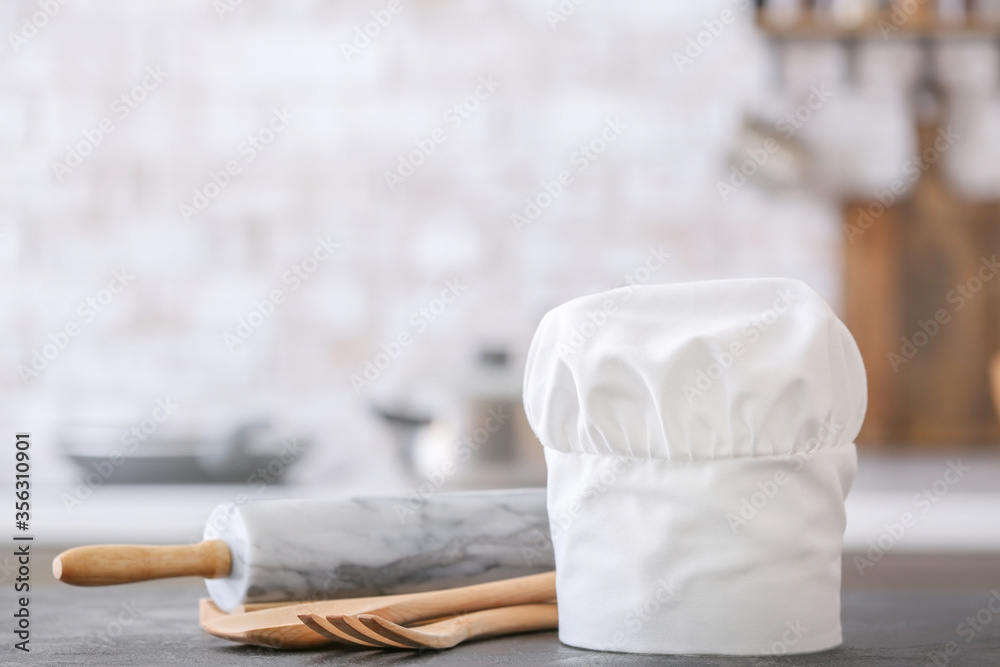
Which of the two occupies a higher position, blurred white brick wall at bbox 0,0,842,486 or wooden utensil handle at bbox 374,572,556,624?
blurred white brick wall at bbox 0,0,842,486

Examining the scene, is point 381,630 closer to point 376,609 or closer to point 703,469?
point 376,609

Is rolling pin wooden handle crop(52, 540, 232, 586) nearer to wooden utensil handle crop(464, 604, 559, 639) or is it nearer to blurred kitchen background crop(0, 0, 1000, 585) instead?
wooden utensil handle crop(464, 604, 559, 639)

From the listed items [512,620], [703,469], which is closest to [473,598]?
[512,620]

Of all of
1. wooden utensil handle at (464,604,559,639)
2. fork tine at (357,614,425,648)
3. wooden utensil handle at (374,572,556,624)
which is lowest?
wooden utensil handle at (464,604,559,639)

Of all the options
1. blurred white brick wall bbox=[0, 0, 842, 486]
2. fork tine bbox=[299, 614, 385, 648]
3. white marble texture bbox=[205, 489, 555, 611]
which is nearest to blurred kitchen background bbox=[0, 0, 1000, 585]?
blurred white brick wall bbox=[0, 0, 842, 486]

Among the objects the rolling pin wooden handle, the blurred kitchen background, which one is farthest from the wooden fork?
the blurred kitchen background

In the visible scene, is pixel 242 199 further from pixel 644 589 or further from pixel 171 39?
pixel 644 589

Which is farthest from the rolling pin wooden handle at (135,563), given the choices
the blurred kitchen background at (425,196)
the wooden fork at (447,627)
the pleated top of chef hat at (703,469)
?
the blurred kitchen background at (425,196)

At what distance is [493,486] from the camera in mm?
1880

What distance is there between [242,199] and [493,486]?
0.80m

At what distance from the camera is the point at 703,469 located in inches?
21.2

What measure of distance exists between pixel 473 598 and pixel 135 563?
7.5 inches

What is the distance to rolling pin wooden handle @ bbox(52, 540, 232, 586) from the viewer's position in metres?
0.56

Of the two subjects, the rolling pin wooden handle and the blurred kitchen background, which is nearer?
the rolling pin wooden handle
